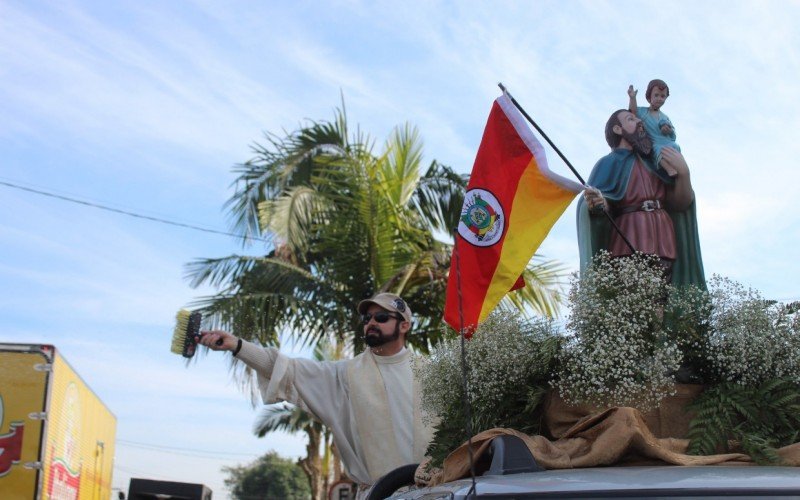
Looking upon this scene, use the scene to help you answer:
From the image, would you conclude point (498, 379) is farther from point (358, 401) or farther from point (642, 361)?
point (358, 401)

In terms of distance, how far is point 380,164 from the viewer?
11.4 meters

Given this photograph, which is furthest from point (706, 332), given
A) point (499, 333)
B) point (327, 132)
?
point (327, 132)

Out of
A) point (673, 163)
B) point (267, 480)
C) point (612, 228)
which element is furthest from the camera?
point (267, 480)

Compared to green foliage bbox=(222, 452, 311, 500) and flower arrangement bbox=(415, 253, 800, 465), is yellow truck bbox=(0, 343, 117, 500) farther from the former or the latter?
green foliage bbox=(222, 452, 311, 500)

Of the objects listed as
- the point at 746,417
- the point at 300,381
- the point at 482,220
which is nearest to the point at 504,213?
the point at 482,220

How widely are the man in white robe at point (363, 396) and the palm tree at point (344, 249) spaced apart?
4.42 meters

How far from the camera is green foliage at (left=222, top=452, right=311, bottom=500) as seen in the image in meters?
54.6

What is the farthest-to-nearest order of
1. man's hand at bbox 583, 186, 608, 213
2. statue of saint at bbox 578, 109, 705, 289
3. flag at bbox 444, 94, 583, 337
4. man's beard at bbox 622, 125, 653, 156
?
man's beard at bbox 622, 125, 653, 156
statue of saint at bbox 578, 109, 705, 289
man's hand at bbox 583, 186, 608, 213
flag at bbox 444, 94, 583, 337

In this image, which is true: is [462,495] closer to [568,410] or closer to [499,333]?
[568,410]

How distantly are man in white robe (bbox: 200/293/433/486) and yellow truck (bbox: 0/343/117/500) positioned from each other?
336cm

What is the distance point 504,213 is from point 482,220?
104 mm

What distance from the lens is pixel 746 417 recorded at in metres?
3.25

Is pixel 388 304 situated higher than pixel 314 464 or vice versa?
pixel 388 304

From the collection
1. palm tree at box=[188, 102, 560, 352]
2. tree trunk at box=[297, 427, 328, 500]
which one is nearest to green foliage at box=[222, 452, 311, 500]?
tree trunk at box=[297, 427, 328, 500]
